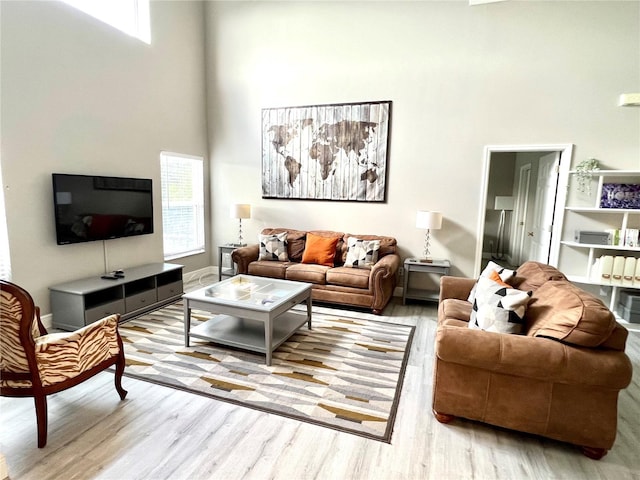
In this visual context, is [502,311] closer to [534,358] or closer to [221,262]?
[534,358]

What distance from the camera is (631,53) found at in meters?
3.79

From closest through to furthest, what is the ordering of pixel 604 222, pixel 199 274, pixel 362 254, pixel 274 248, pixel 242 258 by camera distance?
1. pixel 604 222
2. pixel 362 254
3. pixel 242 258
4. pixel 274 248
5. pixel 199 274

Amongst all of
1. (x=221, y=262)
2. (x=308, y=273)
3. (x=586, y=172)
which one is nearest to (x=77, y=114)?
(x=221, y=262)

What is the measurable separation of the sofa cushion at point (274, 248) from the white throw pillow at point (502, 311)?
2.95 metres

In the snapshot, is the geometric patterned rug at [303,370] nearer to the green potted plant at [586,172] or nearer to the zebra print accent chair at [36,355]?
the zebra print accent chair at [36,355]

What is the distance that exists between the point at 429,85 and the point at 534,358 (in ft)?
12.2

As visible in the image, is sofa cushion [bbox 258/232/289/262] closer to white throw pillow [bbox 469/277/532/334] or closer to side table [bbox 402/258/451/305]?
side table [bbox 402/258/451/305]

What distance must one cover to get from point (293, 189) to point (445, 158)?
2221 mm

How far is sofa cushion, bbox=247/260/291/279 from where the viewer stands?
452cm

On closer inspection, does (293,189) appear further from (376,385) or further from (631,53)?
(631,53)

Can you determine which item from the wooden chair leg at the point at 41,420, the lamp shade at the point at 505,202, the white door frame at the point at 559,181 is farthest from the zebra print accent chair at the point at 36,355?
the lamp shade at the point at 505,202

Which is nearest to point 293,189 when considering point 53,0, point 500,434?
point 53,0

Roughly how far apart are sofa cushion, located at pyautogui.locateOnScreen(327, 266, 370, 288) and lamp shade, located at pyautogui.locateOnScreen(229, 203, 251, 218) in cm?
172

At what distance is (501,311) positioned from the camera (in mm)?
2227
